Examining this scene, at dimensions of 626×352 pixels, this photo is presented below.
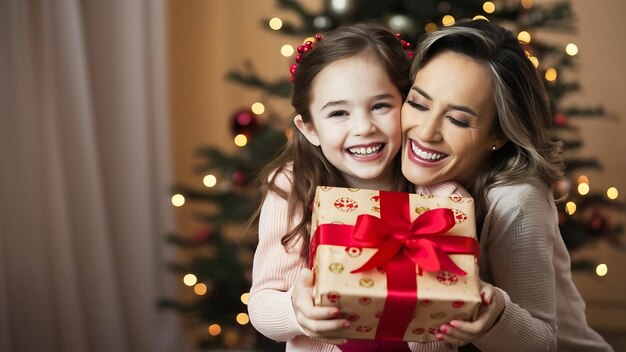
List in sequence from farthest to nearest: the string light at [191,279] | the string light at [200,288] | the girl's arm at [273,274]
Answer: the string light at [200,288], the string light at [191,279], the girl's arm at [273,274]

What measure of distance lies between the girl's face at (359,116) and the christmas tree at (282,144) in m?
0.98

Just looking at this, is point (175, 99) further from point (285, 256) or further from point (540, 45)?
point (285, 256)

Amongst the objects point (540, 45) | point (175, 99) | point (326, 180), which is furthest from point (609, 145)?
point (326, 180)

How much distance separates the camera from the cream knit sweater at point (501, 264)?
5.69ft

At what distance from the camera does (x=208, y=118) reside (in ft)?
15.8

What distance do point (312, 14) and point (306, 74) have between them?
3.85 ft

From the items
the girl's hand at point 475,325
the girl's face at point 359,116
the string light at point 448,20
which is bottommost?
the girl's hand at point 475,325

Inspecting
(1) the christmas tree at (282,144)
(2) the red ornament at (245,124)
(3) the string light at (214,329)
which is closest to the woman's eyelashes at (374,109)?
(1) the christmas tree at (282,144)

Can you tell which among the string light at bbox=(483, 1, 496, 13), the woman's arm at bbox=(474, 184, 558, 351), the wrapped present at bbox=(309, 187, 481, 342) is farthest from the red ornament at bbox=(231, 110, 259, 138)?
the wrapped present at bbox=(309, 187, 481, 342)

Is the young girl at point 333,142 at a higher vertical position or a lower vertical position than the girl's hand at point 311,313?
higher

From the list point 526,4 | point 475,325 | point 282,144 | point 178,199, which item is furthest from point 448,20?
point 475,325

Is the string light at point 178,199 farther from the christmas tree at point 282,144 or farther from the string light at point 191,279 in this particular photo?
the string light at point 191,279

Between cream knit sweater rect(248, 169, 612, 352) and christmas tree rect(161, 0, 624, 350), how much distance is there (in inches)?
41.2

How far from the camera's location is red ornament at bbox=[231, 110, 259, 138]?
331 centimetres
